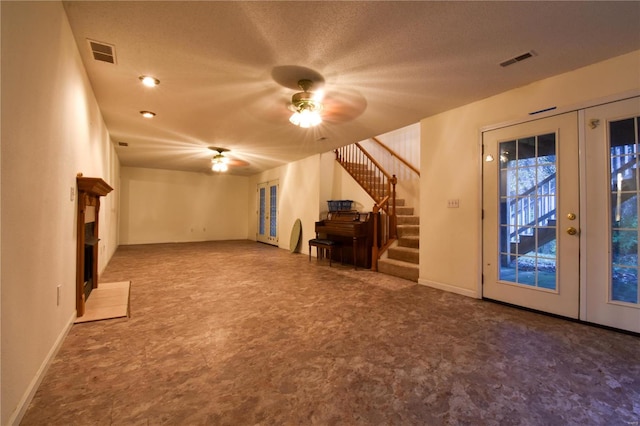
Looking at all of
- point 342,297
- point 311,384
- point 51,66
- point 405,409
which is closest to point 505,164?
point 342,297

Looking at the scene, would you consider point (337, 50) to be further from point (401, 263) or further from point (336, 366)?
point (401, 263)

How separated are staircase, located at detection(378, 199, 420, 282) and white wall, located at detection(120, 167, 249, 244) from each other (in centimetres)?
675

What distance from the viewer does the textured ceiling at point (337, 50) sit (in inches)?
75.9

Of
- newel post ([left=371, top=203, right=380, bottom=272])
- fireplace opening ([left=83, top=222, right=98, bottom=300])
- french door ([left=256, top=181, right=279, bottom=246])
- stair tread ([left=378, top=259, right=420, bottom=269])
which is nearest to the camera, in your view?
fireplace opening ([left=83, top=222, right=98, bottom=300])

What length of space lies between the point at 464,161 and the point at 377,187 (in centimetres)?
280

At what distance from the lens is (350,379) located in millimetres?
1735

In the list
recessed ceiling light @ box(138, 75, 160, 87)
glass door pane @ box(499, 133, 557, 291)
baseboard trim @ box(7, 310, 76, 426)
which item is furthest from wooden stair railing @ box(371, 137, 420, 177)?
baseboard trim @ box(7, 310, 76, 426)

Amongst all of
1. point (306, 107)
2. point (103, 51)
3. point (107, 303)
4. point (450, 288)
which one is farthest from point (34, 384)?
point (450, 288)

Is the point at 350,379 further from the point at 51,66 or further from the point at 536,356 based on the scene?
the point at 51,66

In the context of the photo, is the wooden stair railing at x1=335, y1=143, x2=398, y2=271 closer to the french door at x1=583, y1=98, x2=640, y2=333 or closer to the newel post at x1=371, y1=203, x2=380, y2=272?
the newel post at x1=371, y1=203, x2=380, y2=272

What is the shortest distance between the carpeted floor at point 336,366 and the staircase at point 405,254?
3.36 ft

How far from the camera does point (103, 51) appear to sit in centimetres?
243

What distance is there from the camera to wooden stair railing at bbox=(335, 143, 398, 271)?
16.3 feet

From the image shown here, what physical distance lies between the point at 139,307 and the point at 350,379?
250 cm
